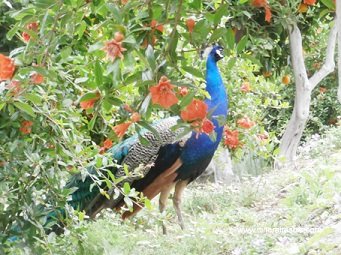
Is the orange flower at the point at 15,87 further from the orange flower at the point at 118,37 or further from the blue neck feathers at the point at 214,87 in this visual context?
the blue neck feathers at the point at 214,87

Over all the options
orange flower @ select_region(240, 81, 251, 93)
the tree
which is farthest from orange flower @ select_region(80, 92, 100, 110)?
the tree

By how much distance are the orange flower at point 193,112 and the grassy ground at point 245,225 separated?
1.36m

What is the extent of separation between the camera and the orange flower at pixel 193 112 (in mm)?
1536

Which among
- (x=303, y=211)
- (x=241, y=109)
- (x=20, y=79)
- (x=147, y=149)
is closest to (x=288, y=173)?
(x=241, y=109)

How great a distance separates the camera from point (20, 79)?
1.83 meters

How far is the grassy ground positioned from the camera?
139 inches

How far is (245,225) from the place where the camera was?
15.4 feet

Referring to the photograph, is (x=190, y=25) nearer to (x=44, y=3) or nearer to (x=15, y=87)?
(x=44, y=3)

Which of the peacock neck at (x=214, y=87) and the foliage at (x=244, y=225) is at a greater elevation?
the peacock neck at (x=214, y=87)

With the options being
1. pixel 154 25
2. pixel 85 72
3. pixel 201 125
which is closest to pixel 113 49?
pixel 154 25

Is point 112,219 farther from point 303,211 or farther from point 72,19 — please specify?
point 72,19

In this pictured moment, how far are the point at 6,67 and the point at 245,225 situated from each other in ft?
10.9

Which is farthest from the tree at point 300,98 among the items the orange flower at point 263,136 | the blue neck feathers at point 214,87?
the blue neck feathers at point 214,87

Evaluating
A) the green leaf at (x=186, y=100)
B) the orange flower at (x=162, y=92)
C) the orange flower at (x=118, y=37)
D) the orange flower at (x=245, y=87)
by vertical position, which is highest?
the orange flower at (x=118, y=37)
